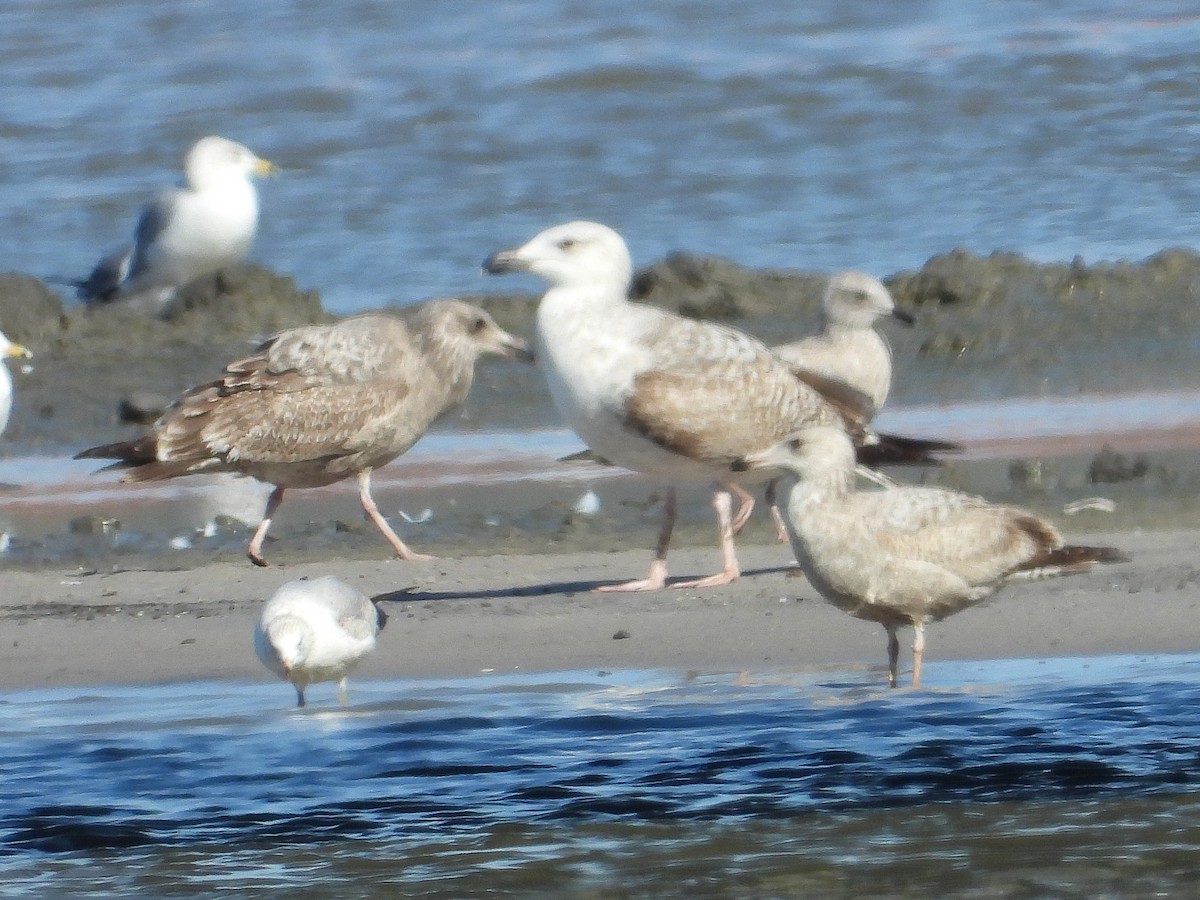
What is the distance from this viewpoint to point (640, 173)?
19.5m

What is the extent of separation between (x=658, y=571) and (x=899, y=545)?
4.59ft

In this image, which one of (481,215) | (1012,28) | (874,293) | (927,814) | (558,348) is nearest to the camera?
(927,814)

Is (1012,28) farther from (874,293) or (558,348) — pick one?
(558,348)

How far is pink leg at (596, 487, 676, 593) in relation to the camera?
7.46 metres

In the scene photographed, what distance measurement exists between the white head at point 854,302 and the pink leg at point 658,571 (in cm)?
196

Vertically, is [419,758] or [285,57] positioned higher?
[285,57]

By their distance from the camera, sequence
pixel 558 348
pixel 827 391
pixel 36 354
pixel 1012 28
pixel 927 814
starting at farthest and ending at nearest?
pixel 1012 28, pixel 36 354, pixel 827 391, pixel 558 348, pixel 927 814

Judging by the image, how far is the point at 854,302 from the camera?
9445 millimetres

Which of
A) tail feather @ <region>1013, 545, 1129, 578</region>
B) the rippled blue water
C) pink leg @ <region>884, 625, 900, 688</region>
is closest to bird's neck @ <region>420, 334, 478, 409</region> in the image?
pink leg @ <region>884, 625, 900, 688</region>

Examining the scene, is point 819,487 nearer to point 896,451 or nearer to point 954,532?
point 954,532

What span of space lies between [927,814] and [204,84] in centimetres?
1903

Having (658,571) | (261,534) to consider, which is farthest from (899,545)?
(261,534)

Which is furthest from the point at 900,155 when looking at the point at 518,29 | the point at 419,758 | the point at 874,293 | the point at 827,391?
the point at 419,758

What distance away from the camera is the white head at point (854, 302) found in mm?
9422
